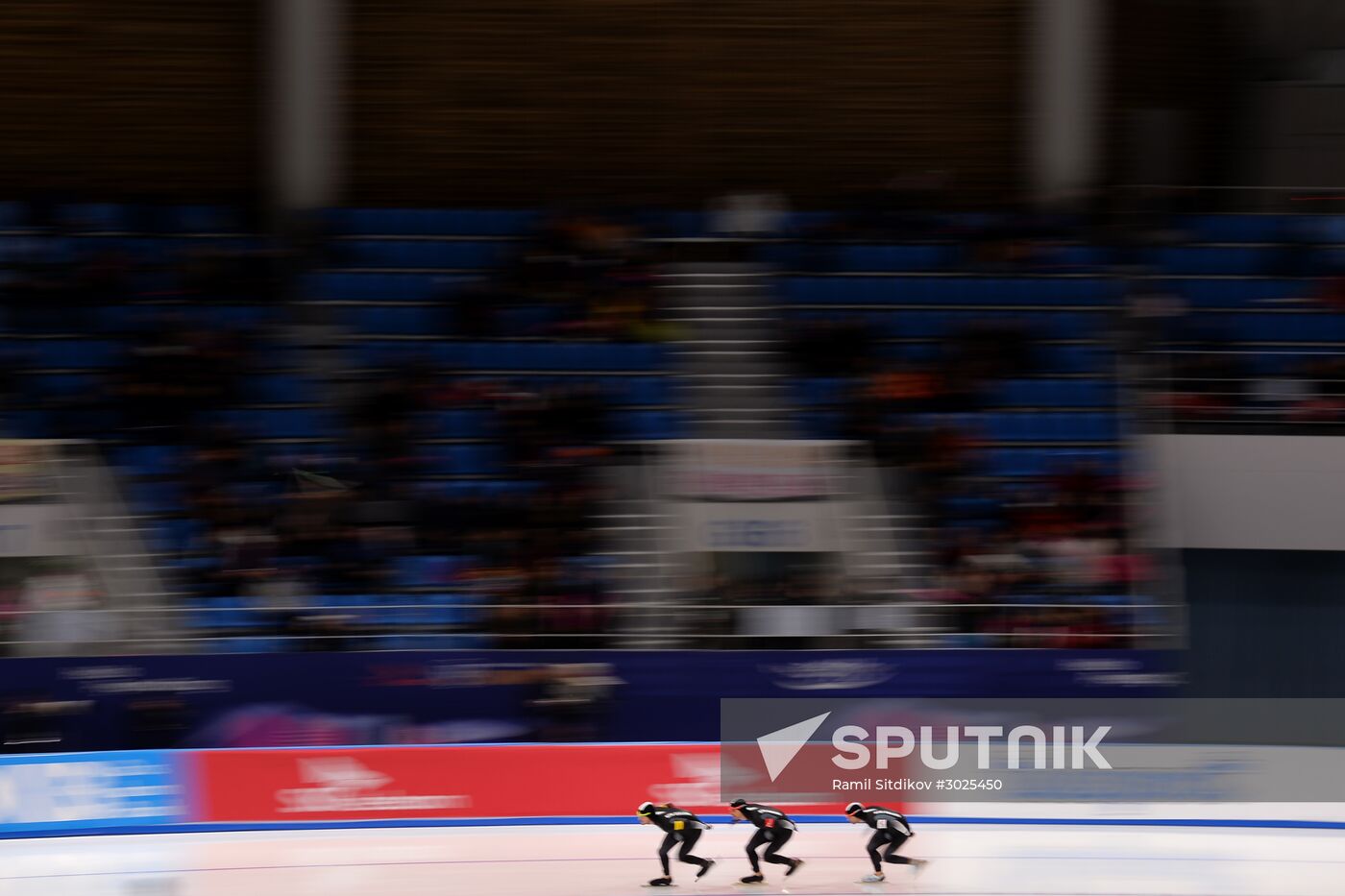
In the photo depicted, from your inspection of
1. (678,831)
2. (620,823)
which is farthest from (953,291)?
(678,831)

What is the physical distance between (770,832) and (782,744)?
1473 millimetres

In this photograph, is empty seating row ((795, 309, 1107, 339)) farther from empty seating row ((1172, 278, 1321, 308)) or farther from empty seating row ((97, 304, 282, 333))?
empty seating row ((97, 304, 282, 333))

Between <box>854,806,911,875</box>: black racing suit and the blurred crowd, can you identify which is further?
the blurred crowd

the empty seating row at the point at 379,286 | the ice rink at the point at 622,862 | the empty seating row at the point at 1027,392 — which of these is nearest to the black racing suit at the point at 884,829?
the ice rink at the point at 622,862

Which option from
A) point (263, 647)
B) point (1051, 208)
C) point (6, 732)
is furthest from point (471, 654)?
point (1051, 208)

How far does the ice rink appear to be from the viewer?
781cm

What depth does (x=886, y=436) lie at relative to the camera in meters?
11.4

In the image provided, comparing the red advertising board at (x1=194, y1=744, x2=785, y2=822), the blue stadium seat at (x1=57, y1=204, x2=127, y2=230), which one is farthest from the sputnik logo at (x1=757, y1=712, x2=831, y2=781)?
the blue stadium seat at (x1=57, y1=204, x2=127, y2=230)

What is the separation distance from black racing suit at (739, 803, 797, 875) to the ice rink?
16 cm

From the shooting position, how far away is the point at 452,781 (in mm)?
9109

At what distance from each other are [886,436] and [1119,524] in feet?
5.86

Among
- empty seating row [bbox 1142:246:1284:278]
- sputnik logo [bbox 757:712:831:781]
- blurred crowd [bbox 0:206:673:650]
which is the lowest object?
sputnik logo [bbox 757:712:831:781]

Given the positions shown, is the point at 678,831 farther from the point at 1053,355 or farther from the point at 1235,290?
the point at 1235,290

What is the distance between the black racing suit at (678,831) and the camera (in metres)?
7.65
